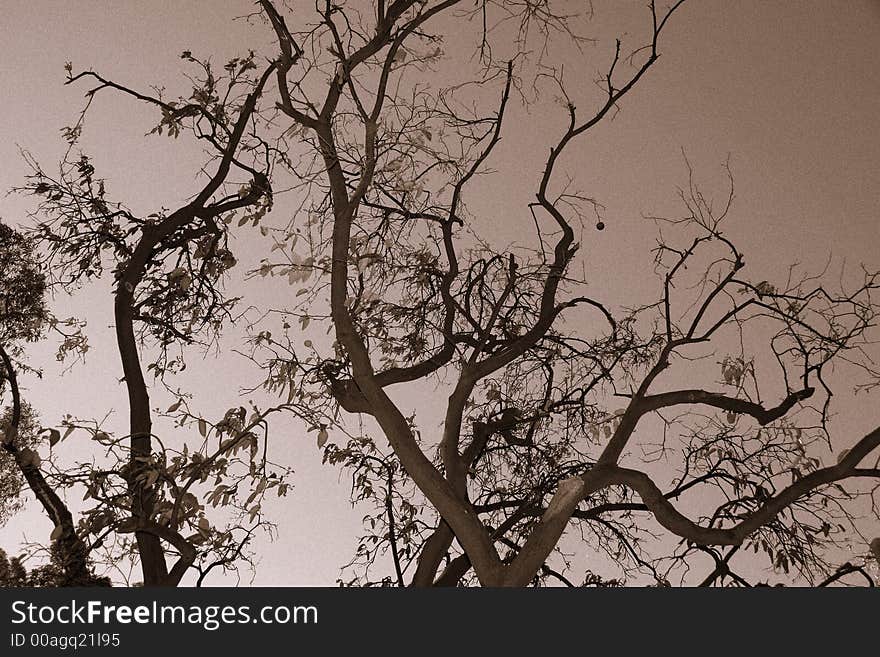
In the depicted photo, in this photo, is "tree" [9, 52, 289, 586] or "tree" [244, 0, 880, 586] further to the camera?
"tree" [9, 52, 289, 586]

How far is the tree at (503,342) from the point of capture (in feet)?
9.71

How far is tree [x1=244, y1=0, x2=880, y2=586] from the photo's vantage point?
2.96 meters

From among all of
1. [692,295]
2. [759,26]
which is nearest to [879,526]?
[692,295]

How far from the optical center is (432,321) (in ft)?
11.9

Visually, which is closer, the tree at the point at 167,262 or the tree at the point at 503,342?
the tree at the point at 503,342

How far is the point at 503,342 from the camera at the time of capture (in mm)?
3309

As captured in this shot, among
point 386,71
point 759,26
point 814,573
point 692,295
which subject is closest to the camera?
point 386,71

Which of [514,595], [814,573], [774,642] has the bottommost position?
[774,642]

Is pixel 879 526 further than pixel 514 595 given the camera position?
Yes

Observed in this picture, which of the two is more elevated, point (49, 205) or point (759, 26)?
point (759, 26)

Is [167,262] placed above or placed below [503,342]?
above

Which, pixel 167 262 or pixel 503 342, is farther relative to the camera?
pixel 167 262

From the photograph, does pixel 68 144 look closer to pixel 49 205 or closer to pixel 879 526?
pixel 49 205

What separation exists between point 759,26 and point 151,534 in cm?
360
